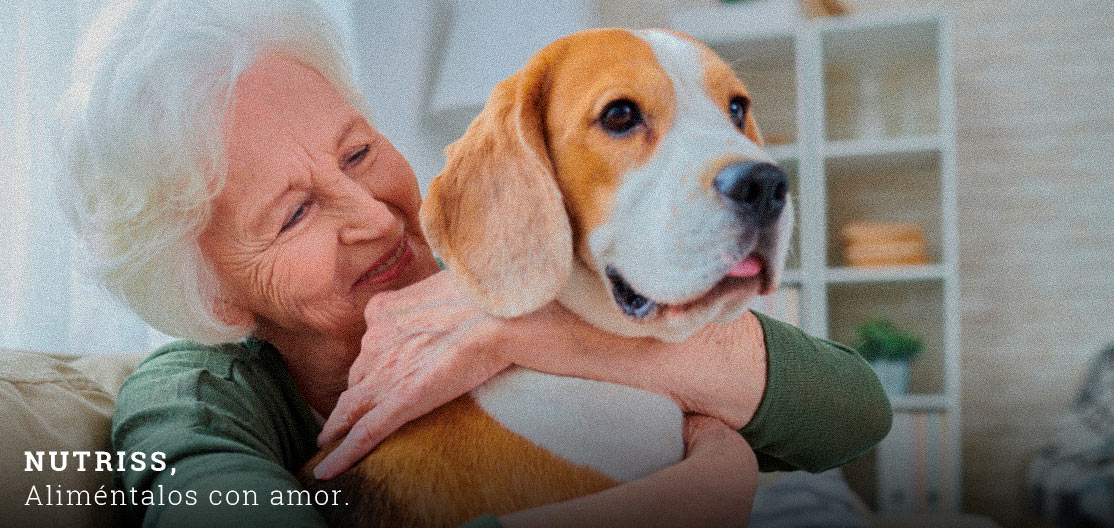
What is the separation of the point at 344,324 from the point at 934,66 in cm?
117

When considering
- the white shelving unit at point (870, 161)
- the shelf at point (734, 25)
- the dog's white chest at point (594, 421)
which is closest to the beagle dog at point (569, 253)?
the dog's white chest at point (594, 421)

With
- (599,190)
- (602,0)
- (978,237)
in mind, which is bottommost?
(978,237)

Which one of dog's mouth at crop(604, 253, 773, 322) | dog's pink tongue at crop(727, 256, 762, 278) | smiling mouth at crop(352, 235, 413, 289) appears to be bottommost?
→ smiling mouth at crop(352, 235, 413, 289)

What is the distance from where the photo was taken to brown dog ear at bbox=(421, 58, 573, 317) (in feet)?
1.25

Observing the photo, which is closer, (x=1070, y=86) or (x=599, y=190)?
(x=599, y=190)

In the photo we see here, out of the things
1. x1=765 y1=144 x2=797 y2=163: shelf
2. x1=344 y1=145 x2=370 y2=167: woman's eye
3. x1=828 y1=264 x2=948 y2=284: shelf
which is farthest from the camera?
x1=765 y1=144 x2=797 y2=163: shelf

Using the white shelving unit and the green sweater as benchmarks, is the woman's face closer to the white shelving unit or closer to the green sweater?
the green sweater

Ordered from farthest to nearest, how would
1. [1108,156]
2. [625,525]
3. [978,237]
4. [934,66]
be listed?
[934,66] → [978,237] → [1108,156] → [625,525]

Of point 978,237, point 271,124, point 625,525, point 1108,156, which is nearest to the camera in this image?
point 625,525

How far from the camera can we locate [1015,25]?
89 centimetres

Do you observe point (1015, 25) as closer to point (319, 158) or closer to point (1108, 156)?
point (1108, 156)

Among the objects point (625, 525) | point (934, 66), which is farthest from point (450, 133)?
point (934, 66)

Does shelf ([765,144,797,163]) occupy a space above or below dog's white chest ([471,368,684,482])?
below

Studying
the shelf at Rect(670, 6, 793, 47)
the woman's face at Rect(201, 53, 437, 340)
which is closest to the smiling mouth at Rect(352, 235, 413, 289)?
the woman's face at Rect(201, 53, 437, 340)
